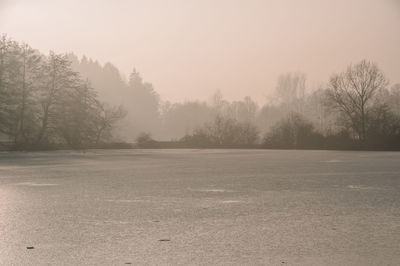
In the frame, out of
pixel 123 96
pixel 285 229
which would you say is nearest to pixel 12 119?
pixel 285 229

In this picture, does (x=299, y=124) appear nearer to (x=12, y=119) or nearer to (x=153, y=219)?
(x=12, y=119)

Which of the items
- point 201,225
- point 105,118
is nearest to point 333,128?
point 105,118

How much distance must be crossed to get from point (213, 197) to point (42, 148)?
3750cm

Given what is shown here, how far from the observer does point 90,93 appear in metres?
47.8

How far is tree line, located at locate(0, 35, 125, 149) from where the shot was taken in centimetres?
4365

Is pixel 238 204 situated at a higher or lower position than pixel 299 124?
lower

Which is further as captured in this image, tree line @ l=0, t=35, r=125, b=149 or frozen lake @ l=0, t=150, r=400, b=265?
tree line @ l=0, t=35, r=125, b=149

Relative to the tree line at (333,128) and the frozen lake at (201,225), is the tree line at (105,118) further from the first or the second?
the frozen lake at (201,225)

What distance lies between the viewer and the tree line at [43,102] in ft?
143

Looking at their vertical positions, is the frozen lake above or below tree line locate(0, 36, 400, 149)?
below

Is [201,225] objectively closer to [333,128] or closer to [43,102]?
[43,102]

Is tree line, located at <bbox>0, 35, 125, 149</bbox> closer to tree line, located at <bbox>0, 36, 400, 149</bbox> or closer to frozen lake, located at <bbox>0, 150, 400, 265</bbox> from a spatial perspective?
tree line, located at <bbox>0, 36, 400, 149</bbox>

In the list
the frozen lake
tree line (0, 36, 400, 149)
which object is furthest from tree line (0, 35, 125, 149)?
the frozen lake

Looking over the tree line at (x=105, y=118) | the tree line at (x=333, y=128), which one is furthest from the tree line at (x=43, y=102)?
the tree line at (x=333, y=128)
